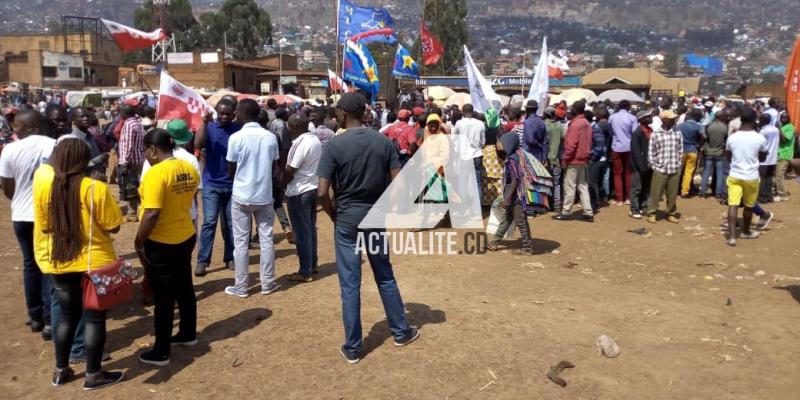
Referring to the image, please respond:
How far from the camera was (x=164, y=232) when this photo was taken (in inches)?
178

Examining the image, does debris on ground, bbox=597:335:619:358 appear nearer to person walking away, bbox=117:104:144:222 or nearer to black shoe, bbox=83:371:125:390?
black shoe, bbox=83:371:125:390

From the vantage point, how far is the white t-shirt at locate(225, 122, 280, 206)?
19.4 feet

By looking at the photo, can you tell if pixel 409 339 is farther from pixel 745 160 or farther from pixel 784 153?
pixel 784 153

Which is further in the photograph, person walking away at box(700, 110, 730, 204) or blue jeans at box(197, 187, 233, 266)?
person walking away at box(700, 110, 730, 204)

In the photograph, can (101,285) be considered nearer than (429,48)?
Yes

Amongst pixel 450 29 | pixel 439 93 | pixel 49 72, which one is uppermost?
pixel 450 29

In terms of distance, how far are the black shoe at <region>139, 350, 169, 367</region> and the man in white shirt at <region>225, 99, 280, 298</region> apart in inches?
58.5

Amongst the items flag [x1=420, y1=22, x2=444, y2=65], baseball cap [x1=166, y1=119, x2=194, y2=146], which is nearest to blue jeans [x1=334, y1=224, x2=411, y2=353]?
baseball cap [x1=166, y1=119, x2=194, y2=146]

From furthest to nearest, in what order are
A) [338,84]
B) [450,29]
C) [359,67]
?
Result: [450,29] → [338,84] → [359,67]

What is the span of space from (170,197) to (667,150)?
773 centimetres

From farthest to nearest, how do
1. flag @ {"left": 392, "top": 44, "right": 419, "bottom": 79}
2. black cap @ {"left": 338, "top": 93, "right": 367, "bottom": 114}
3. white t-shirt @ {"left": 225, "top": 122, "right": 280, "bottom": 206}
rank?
flag @ {"left": 392, "top": 44, "right": 419, "bottom": 79}, white t-shirt @ {"left": 225, "top": 122, "right": 280, "bottom": 206}, black cap @ {"left": 338, "top": 93, "right": 367, "bottom": 114}

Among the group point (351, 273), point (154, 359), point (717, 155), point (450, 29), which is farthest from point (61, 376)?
point (450, 29)

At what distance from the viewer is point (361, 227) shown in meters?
4.70

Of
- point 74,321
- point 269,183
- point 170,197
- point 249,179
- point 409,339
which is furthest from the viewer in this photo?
point 269,183
